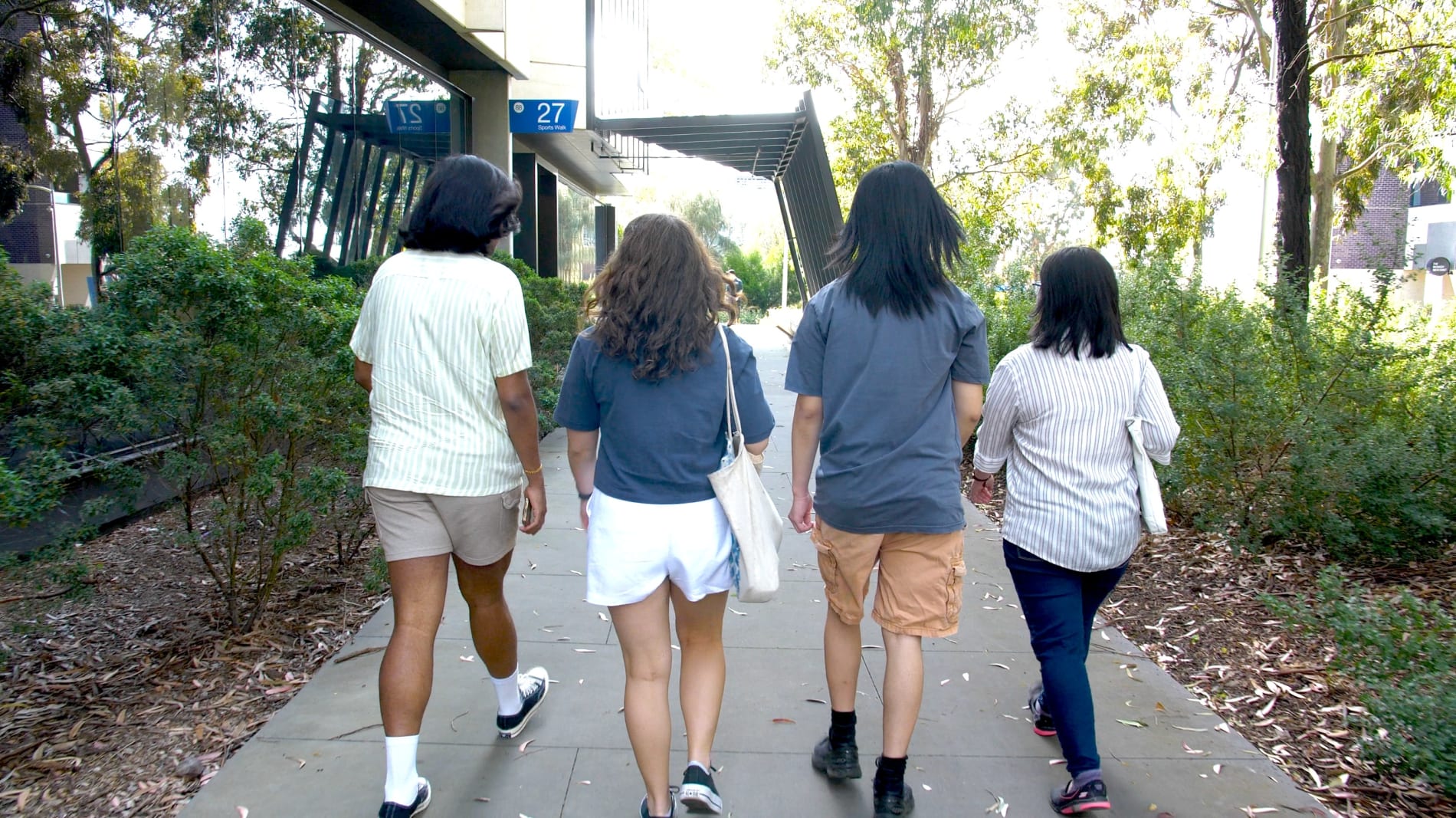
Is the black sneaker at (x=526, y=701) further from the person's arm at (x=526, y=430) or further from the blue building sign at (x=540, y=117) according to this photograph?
the blue building sign at (x=540, y=117)

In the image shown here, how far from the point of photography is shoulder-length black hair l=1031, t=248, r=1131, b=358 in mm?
3248

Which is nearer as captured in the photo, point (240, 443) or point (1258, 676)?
point (240, 443)

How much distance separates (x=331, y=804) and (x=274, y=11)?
22.3 ft

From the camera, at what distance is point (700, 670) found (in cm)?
302

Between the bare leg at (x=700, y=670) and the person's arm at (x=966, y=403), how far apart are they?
0.89m

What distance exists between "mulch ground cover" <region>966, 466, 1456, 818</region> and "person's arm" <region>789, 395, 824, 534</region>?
164 centimetres

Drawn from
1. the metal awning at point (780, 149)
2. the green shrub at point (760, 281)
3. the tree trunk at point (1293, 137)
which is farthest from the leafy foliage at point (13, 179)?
the green shrub at point (760, 281)

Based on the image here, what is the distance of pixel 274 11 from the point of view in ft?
26.0

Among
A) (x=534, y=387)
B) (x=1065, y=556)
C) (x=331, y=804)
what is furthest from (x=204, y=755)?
(x=534, y=387)

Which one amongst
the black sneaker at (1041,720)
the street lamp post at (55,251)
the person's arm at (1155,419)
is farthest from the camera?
the street lamp post at (55,251)

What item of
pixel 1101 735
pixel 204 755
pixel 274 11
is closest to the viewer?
pixel 204 755

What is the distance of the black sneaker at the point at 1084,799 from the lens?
3.13 m

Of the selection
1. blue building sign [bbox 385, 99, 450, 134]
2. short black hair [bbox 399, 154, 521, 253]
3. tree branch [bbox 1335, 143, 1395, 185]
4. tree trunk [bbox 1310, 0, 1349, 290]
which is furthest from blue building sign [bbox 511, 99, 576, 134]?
short black hair [bbox 399, 154, 521, 253]

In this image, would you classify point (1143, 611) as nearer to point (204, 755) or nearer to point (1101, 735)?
point (1101, 735)
